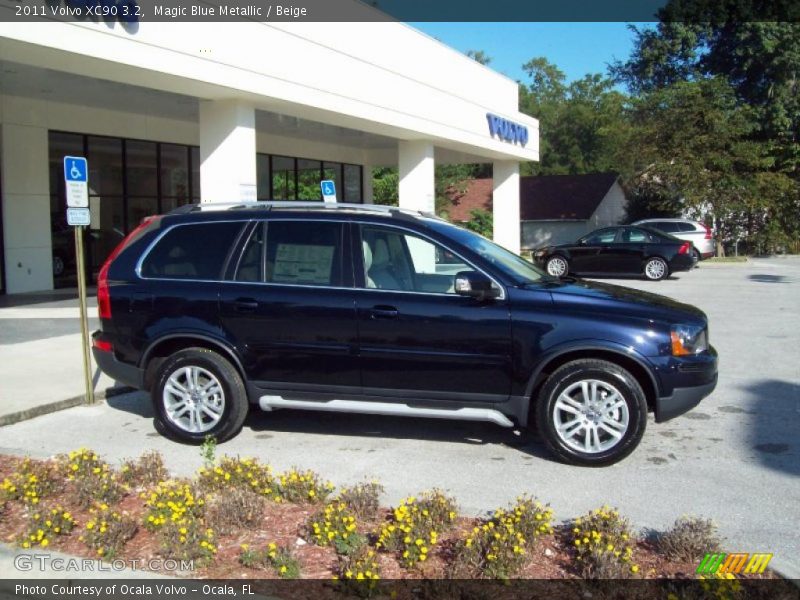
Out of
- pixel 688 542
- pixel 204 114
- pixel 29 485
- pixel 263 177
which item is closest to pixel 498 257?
pixel 688 542

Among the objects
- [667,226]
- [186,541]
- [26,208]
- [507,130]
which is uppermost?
[507,130]

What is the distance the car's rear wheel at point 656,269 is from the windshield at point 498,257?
638 inches

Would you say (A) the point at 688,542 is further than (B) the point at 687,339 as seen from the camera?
No

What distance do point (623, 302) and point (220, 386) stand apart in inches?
129

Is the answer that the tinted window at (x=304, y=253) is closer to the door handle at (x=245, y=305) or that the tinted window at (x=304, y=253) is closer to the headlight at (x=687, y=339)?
the door handle at (x=245, y=305)

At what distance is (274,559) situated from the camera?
13.5ft

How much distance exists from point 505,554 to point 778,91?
121 feet

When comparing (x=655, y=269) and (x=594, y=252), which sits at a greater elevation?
(x=594, y=252)

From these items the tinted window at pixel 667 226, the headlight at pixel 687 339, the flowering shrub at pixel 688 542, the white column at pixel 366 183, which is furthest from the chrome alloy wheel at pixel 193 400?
the tinted window at pixel 667 226

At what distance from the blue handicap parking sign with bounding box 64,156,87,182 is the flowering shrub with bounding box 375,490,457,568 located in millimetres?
4878

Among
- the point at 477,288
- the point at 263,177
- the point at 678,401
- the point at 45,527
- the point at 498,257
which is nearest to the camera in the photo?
the point at 45,527

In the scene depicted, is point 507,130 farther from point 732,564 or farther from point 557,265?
point 732,564

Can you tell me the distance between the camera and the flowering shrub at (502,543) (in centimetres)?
395

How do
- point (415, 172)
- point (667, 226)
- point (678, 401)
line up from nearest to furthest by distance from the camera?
point (678, 401) → point (415, 172) → point (667, 226)
